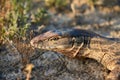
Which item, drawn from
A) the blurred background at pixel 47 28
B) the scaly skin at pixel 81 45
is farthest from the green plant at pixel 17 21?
the scaly skin at pixel 81 45

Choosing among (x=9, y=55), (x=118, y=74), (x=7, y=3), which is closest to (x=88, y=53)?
(x=118, y=74)

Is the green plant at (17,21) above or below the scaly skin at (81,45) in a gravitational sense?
Answer: above

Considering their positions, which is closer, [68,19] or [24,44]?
[24,44]

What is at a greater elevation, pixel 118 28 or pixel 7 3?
pixel 7 3

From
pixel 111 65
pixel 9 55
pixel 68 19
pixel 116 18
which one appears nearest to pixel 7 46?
pixel 9 55

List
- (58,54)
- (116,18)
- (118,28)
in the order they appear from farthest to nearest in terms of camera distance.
Answer: (116,18) < (118,28) < (58,54)

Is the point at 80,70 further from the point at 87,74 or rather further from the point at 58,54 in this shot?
the point at 58,54

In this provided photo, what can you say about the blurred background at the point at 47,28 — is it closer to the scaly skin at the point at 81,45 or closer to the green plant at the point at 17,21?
the green plant at the point at 17,21

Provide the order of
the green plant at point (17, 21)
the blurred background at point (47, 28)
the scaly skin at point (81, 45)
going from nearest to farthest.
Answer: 1. the scaly skin at point (81, 45)
2. the blurred background at point (47, 28)
3. the green plant at point (17, 21)

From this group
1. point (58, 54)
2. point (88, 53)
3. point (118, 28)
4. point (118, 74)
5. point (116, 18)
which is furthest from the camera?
point (116, 18)
